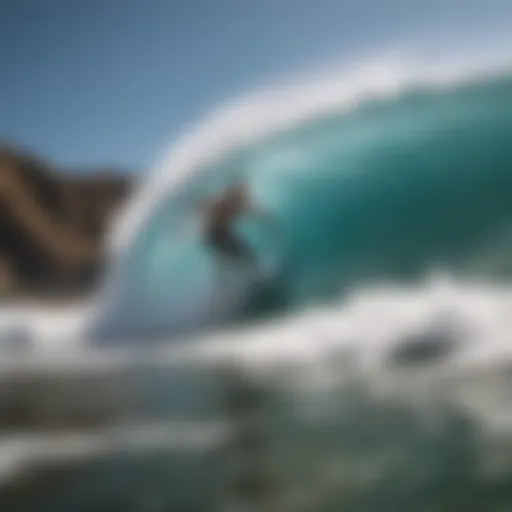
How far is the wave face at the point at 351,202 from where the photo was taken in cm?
259

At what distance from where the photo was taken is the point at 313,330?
2557 millimetres

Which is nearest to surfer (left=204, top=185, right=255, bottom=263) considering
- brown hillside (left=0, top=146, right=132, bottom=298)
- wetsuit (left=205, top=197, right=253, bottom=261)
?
wetsuit (left=205, top=197, right=253, bottom=261)

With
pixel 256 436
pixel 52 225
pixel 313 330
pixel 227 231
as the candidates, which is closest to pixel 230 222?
pixel 227 231

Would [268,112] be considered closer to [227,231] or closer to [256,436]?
[227,231]

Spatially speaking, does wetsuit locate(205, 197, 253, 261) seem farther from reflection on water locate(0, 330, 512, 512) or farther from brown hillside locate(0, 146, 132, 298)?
reflection on water locate(0, 330, 512, 512)

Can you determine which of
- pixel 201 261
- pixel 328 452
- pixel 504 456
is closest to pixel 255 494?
pixel 328 452

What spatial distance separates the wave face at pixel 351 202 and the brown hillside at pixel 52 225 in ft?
0.41

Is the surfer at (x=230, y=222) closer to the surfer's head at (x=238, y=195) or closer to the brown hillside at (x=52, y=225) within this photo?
the surfer's head at (x=238, y=195)

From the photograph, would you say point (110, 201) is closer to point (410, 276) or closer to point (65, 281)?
point (65, 281)

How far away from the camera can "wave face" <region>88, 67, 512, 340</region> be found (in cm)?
259

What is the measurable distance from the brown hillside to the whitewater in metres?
0.09

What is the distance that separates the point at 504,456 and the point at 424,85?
146 centimetres

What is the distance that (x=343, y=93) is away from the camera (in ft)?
9.52

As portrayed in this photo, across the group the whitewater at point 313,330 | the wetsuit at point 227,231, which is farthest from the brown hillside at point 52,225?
the wetsuit at point 227,231
